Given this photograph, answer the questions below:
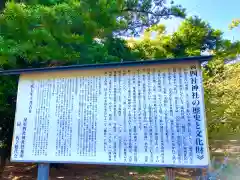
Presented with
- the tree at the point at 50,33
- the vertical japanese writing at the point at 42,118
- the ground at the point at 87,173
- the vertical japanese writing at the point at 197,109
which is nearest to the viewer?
the vertical japanese writing at the point at 197,109

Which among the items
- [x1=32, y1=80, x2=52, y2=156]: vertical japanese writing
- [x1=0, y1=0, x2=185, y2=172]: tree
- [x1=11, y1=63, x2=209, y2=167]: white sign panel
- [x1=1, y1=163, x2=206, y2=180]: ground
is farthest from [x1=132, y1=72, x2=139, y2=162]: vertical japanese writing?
[x1=1, y1=163, x2=206, y2=180]: ground

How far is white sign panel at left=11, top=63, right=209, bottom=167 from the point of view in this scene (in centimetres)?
243

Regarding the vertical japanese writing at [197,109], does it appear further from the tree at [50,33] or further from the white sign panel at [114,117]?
the tree at [50,33]

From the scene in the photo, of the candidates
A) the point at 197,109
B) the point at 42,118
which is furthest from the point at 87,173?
the point at 197,109

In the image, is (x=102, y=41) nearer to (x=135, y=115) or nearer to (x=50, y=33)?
(x=50, y=33)

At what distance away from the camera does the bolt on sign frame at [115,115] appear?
7.96ft

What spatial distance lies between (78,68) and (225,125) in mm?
4464

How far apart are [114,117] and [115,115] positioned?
0.08 feet

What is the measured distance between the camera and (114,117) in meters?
2.63

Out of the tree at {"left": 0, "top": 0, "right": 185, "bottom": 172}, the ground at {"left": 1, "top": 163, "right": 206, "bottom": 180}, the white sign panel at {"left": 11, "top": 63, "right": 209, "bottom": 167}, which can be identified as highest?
the tree at {"left": 0, "top": 0, "right": 185, "bottom": 172}

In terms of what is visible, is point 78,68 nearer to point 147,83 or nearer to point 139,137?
point 147,83

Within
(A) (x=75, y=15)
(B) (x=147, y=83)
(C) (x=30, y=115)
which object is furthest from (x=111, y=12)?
(C) (x=30, y=115)

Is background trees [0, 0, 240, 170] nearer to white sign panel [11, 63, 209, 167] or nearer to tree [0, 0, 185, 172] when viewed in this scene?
tree [0, 0, 185, 172]

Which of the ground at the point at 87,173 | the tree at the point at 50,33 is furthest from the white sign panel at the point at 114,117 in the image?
the ground at the point at 87,173
